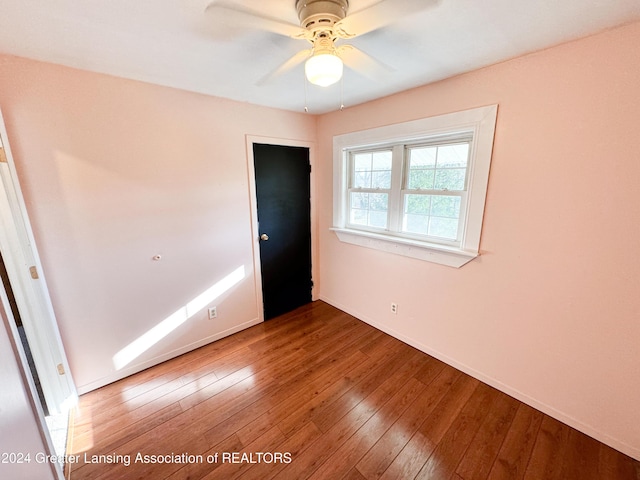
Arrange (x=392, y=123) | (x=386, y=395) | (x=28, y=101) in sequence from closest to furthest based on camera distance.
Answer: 1. (x=28, y=101)
2. (x=386, y=395)
3. (x=392, y=123)

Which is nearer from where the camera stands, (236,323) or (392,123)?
(392,123)

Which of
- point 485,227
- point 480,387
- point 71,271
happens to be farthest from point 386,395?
point 71,271

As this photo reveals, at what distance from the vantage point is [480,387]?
6.23ft

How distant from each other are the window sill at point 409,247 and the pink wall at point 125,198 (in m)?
1.12

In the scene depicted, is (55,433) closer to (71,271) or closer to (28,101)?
(71,271)

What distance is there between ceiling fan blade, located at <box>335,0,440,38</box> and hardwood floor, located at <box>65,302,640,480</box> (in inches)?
81.3

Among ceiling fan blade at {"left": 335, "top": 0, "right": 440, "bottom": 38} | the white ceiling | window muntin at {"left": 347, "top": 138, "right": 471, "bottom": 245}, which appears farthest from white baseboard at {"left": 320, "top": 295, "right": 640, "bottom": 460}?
ceiling fan blade at {"left": 335, "top": 0, "right": 440, "bottom": 38}

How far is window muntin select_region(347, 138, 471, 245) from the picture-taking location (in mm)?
2020

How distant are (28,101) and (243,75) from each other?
4.10 feet

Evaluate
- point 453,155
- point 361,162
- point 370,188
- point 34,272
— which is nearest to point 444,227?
point 453,155

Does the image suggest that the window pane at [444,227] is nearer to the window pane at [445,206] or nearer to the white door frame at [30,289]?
the window pane at [445,206]

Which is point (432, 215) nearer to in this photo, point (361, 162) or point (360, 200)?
point (360, 200)

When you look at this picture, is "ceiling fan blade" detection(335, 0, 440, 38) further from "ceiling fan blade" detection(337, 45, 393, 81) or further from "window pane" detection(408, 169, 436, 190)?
"window pane" detection(408, 169, 436, 190)

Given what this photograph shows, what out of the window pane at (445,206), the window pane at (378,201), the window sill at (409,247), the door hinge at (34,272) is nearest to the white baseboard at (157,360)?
the door hinge at (34,272)
